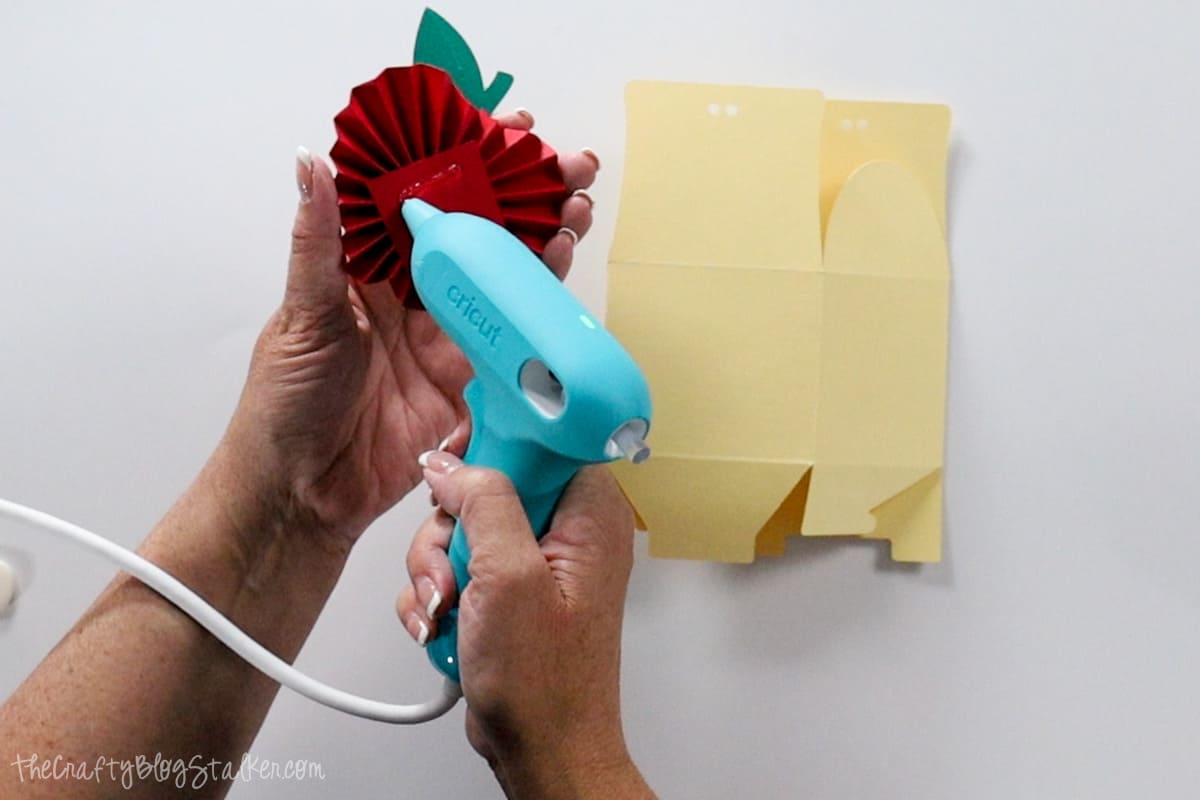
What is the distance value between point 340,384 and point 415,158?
16cm

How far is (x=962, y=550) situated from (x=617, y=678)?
29cm

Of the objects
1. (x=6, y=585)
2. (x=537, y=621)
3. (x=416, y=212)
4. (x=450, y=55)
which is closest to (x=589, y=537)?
(x=537, y=621)

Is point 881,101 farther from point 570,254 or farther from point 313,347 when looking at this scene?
point 313,347

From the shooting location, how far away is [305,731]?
76 cm

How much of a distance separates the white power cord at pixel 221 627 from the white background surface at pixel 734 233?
5.4 inches

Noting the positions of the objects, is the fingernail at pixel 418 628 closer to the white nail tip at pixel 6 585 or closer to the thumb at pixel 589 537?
the thumb at pixel 589 537

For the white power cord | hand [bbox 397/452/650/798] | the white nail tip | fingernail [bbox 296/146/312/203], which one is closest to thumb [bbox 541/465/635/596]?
hand [bbox 397/452/650/798]

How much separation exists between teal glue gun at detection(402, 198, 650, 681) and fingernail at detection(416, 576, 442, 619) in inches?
0.4

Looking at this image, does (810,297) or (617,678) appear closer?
(617,678)

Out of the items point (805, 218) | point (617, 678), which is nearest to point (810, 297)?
point (805, 218)

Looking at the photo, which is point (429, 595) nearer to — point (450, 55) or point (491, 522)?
point (491, 522)

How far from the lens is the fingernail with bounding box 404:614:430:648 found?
0.57m

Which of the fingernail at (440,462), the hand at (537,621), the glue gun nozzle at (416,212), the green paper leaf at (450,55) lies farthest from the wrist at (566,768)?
the green paper leaf at (450,55)

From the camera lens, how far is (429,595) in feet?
1.85
